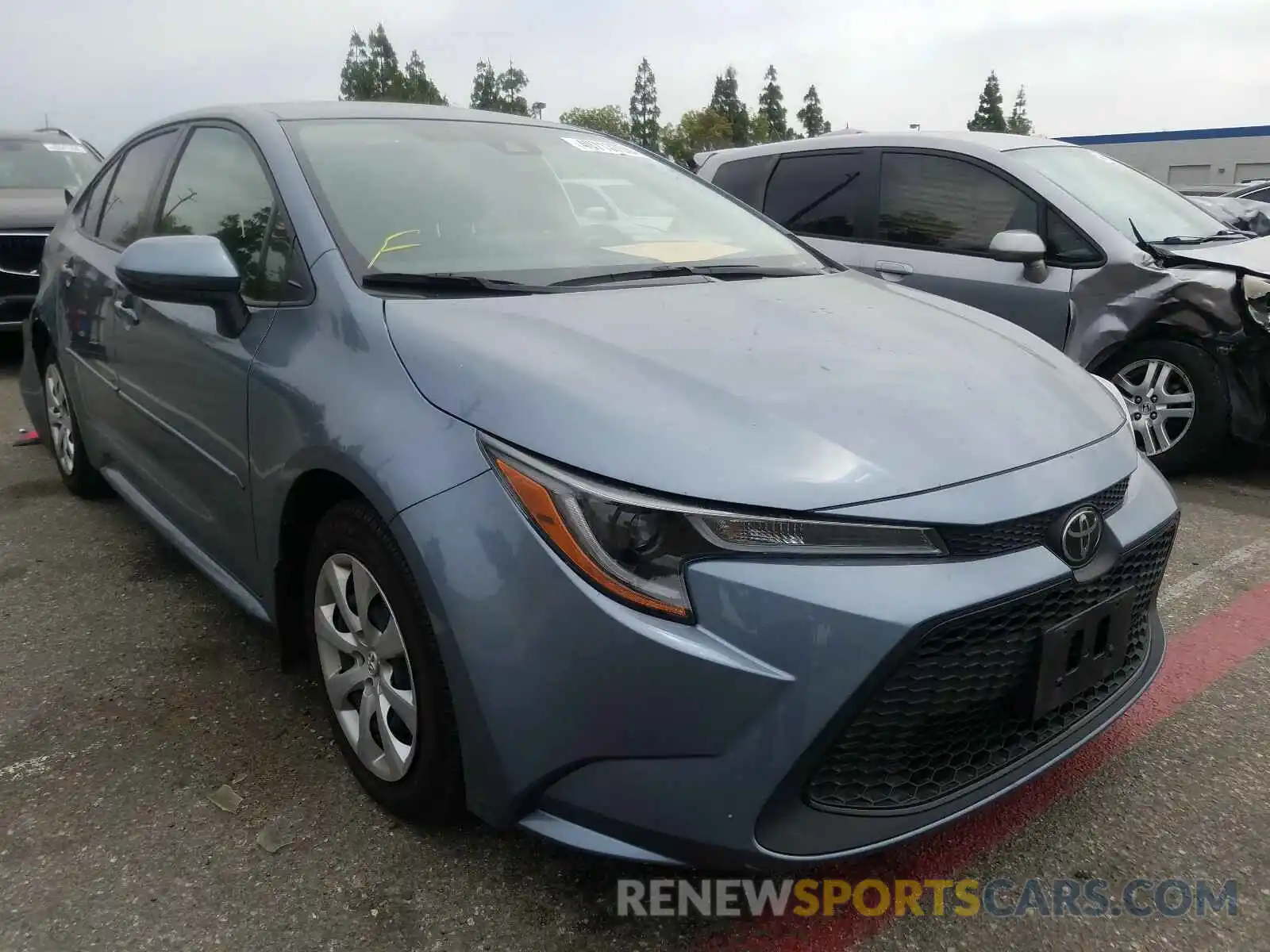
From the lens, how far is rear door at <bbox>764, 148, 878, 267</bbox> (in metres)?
5.16

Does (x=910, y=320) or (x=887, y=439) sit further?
(x=910, y=320)

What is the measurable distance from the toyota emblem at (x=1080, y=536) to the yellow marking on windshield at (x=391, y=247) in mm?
1488

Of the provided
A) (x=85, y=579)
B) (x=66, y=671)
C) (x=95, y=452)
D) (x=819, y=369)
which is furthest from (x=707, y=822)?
(x=95, y=452)

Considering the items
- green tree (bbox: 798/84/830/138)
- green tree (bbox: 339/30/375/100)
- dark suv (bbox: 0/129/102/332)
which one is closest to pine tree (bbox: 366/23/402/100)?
green tree (bbox: 339/30/375/100)

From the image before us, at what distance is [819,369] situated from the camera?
6.11 ft

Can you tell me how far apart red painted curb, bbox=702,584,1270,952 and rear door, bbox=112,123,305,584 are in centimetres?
146

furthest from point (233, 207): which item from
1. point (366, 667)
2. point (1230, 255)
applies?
point (1230, 255)

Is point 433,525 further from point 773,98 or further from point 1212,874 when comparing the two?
point 773,98

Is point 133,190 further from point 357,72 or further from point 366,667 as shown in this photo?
point 357,72

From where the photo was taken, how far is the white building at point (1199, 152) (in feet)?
135

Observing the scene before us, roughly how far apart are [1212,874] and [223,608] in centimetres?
272

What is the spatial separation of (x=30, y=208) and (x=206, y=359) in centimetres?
594

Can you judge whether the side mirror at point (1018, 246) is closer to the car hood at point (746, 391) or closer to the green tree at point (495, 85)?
the car hood at point (746, 391)

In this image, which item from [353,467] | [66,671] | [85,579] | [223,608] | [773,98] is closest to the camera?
[353,467]
